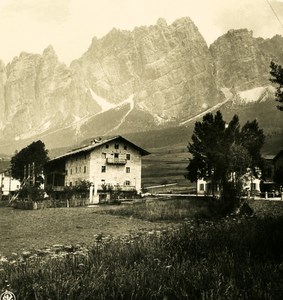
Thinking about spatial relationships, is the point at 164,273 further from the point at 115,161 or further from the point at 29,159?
the point at 29,159

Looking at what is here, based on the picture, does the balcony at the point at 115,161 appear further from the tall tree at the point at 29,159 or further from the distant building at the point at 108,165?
the tall tree at the point at 29,159

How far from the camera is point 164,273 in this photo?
273 inches

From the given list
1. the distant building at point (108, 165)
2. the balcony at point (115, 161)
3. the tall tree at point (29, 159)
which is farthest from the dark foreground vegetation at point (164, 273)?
the tall tree at point (29, 159)

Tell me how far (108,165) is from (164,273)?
63945 mm

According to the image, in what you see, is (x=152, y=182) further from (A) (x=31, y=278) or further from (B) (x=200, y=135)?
(A) (x=31, y=278)

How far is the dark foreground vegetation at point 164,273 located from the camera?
611 centimetres

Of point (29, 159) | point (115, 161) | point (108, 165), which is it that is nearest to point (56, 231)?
point (115, 161)

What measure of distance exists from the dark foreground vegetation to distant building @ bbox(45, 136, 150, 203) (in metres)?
57.5

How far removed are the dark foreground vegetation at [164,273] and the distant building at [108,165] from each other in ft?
189

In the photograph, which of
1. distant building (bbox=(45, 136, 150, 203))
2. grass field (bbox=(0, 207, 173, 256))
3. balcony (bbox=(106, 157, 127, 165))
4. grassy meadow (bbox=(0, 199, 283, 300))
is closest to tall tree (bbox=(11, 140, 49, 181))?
distant building (bbox=(45, 136, 150, 203))

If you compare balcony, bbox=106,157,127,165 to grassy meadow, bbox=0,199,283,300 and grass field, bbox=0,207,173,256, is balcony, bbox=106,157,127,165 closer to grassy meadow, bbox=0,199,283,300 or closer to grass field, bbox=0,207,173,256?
grass field, bbox=0,207,173,256

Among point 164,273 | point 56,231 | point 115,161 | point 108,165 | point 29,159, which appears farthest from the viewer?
point 29,159

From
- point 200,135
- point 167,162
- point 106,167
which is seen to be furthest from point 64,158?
point 167,162

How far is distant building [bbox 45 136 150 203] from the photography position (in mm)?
68938
